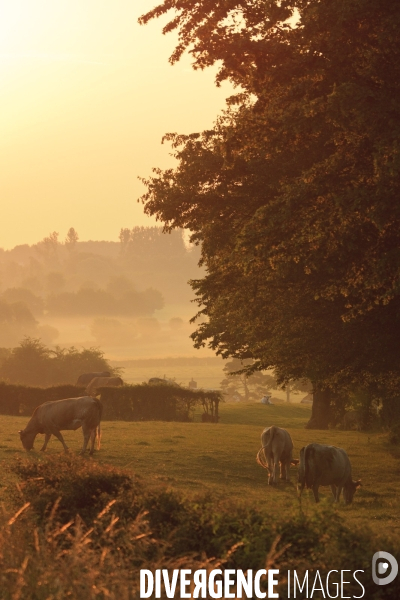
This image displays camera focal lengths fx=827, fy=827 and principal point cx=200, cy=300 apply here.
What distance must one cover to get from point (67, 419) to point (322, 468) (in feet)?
41.2

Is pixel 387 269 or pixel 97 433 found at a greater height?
pixel 387 269

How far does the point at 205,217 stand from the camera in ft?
81.1

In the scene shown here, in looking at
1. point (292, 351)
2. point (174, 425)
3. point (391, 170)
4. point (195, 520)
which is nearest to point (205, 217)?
point (292, 351)

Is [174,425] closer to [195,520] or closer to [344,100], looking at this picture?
[344,100]

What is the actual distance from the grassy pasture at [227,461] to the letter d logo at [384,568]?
1326 mm

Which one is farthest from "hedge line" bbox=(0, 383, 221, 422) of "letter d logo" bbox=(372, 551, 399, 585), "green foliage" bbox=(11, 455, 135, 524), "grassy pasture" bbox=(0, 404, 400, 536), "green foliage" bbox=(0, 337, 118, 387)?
"green foliage" bbox=(0, 337, 118, 387)

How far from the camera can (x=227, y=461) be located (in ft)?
102

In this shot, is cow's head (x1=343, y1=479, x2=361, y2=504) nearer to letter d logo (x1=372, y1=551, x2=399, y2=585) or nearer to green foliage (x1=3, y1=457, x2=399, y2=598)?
green foliage (x1=3, y1=457, x2=399, y2=598)

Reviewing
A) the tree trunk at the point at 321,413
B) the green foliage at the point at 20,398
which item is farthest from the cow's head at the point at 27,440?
the green foliage at the point at 20,398

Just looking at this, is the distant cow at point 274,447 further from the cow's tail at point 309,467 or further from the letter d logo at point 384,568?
the letter d logo at point 384,568

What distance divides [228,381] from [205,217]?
479 ft

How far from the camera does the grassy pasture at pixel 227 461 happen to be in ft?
65.1

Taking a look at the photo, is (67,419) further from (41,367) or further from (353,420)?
(41,367)

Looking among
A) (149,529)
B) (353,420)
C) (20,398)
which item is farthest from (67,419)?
(20,398)
